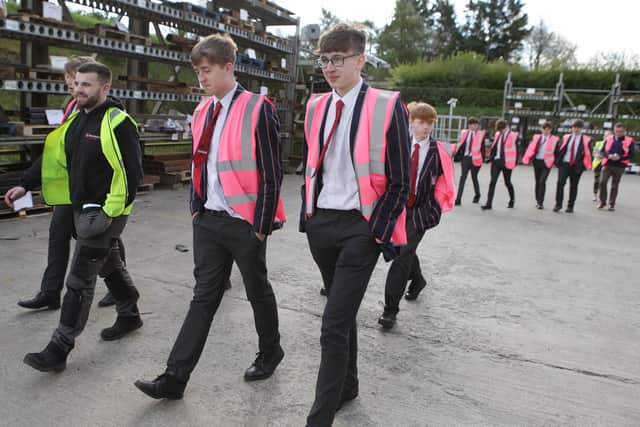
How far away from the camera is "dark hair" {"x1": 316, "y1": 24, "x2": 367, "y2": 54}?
2324 mm

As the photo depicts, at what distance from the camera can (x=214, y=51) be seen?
2.59m

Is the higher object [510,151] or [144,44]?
[144,44]

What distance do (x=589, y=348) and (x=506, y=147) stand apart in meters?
7.11

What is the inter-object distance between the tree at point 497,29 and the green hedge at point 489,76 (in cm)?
1698

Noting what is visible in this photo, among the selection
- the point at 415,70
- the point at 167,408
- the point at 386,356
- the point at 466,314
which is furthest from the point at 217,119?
the point at 415,70

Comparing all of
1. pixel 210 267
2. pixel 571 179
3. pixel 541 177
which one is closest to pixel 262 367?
pixel 210 267

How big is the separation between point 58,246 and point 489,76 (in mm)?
31959

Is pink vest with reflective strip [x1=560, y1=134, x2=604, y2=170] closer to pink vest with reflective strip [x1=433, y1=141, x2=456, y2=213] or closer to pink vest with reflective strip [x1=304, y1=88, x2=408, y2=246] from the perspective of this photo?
pink vest with reflective strip [x1=433, y1=141, x2=456, y2=213]

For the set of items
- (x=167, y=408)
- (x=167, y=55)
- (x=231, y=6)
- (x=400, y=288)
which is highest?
(x=231, y=6)

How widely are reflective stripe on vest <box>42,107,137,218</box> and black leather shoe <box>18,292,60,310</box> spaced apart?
83cm

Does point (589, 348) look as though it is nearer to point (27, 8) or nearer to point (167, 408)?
point (167, 408)

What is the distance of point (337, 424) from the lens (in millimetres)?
2639

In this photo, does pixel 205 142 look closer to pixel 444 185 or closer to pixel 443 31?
pixel 444 185

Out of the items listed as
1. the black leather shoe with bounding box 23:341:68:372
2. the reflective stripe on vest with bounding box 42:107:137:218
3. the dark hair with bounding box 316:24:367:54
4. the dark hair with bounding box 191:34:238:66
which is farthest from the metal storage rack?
the dark hair with bounding box 316:24:367:54
